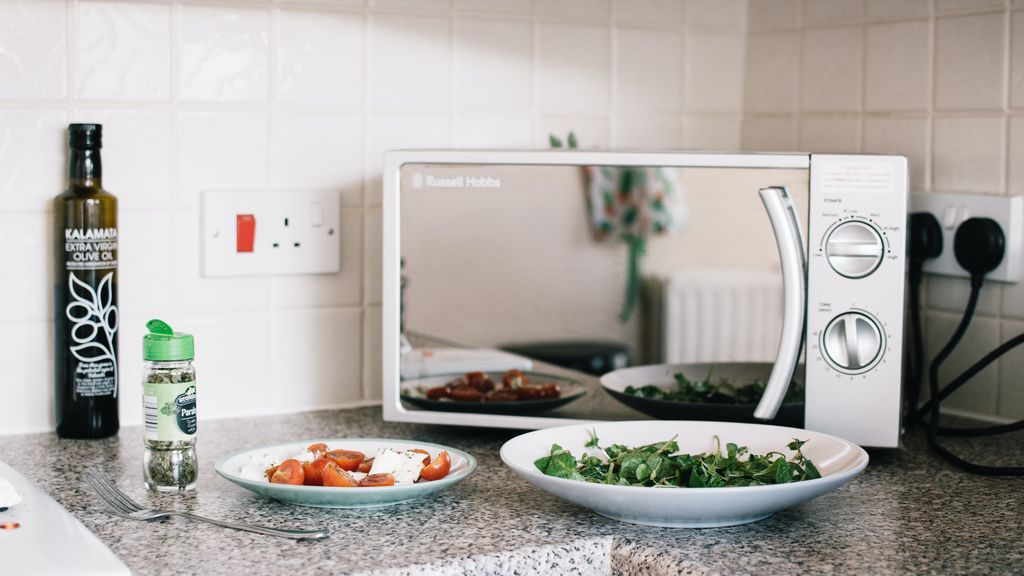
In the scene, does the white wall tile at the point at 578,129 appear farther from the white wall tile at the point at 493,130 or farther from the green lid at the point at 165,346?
the green lid at the point at 165,346

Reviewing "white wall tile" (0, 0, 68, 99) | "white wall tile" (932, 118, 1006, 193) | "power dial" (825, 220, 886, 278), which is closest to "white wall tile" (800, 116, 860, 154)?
"white wall tile" (932, 118, 1006, 193)

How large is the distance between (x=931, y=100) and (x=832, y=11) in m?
0.19

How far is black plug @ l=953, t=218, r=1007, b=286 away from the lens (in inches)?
49.1

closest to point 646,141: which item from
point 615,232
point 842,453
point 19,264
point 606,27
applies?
point 606,27

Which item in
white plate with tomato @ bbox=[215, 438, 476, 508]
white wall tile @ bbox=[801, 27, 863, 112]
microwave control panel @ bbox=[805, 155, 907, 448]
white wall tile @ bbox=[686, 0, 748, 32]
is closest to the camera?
white plate with tomato @ bbox=[215, 438, 476, 508]

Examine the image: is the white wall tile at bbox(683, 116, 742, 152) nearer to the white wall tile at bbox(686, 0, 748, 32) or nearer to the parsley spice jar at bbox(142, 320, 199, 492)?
the white wall tile at bbox(686, 0, 748, 32)

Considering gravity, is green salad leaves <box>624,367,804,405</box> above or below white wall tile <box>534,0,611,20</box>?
below

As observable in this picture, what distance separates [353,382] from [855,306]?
0.59 metres

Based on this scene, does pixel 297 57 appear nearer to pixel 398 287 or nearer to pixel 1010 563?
pixel 398 287

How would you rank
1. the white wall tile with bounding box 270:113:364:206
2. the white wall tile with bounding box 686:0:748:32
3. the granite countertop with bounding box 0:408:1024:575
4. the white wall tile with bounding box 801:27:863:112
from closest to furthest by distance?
the granite countertop with bounding box 0:408:1024:575 < the white wall tile with bounding box 270:113:364:206 < the white wall tile with bounding box 801:27:863:112 < the white wall tile with bounding box 686:0:748:32

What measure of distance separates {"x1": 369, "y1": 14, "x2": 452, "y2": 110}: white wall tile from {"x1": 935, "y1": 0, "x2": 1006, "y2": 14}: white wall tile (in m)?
0.56

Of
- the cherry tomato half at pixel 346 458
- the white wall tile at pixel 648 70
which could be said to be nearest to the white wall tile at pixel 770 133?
the white wall tile at pixel 648 70

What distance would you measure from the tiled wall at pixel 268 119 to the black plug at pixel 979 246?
411 millimetres

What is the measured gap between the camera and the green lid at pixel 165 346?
955mm
